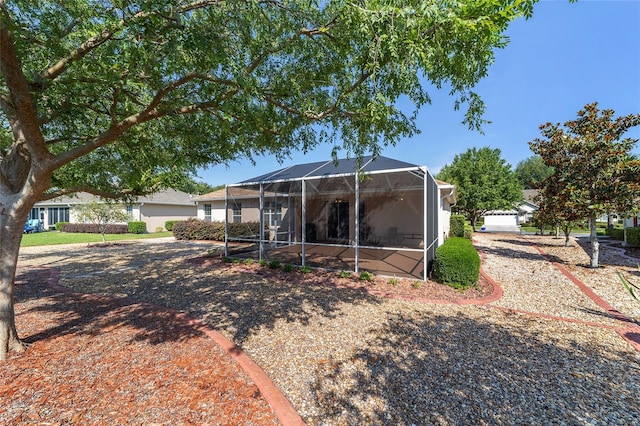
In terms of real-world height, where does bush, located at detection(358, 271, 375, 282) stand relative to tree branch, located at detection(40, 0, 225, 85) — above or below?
below

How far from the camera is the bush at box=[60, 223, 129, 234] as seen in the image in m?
22.1

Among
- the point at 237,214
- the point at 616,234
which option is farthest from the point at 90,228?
the point at 616,234

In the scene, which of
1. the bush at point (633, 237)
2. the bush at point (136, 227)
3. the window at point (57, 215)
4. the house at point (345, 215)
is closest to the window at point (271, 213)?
the house at point (345, 215)

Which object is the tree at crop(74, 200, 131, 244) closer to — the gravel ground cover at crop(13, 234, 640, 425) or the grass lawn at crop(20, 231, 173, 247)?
the grass lawn at crop(20, 231, 173, 247)

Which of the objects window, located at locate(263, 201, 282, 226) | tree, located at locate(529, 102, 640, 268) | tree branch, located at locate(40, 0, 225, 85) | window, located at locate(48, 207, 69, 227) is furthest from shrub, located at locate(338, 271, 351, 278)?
window, located at locate(48, 207, 69, 227)

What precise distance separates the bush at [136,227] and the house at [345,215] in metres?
8.52

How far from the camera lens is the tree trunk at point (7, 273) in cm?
333

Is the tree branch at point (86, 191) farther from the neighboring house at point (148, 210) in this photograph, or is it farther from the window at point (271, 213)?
the neighboring house at point (148, 210)

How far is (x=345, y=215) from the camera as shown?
15.3 meters

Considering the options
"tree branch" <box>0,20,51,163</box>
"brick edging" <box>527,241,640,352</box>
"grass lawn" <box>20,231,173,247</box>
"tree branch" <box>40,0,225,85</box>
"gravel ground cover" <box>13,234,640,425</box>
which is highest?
"tree branch" <box>40,0,225,85</box>

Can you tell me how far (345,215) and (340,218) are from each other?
0.41m

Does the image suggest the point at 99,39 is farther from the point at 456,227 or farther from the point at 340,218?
the point at 456,227

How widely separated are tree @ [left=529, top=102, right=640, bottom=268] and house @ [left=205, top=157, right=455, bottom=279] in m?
3.82

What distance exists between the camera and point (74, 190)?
4.07 meters
